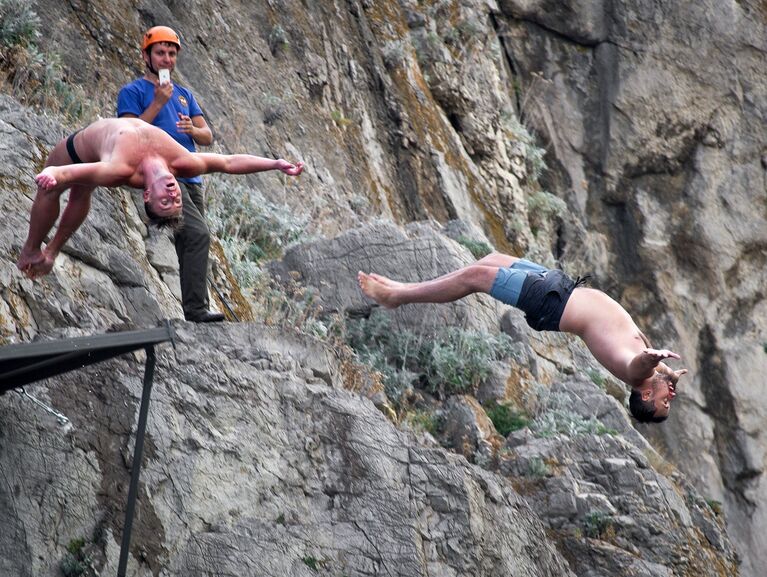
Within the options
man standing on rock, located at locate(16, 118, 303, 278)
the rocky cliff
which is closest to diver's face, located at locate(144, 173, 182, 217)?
man standing on rock, located at locate(16, 118, 303, 278)

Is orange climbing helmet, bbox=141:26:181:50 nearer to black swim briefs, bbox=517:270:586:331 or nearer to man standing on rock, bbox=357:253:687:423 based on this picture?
man standing on rock, bbox=357:253:687:423

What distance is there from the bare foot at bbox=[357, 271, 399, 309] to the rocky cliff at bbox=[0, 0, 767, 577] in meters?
0.66

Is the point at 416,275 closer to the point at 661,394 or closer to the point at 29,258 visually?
the point at 661,394

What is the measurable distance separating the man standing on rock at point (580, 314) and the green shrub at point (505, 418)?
3601 millimetres

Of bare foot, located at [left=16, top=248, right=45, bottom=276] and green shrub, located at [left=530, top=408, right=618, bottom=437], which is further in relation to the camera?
green shrub, located at [left=530, top=408, right=618, bottom=437]

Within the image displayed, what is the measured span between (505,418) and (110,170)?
563 centimetres

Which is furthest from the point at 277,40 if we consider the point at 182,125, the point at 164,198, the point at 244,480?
the point at 244,480

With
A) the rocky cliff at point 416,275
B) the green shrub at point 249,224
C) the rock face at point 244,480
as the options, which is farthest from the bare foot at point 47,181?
the green shrub at point 249,224

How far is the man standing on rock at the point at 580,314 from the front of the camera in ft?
27.2

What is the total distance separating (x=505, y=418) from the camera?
12211mm

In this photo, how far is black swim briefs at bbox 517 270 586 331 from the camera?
841 centimetres

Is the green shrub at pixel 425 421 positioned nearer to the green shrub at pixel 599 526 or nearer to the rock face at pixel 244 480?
the green shrub at pixel 599 526

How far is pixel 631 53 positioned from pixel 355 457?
1428 cm

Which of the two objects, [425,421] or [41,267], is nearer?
[41,267]
